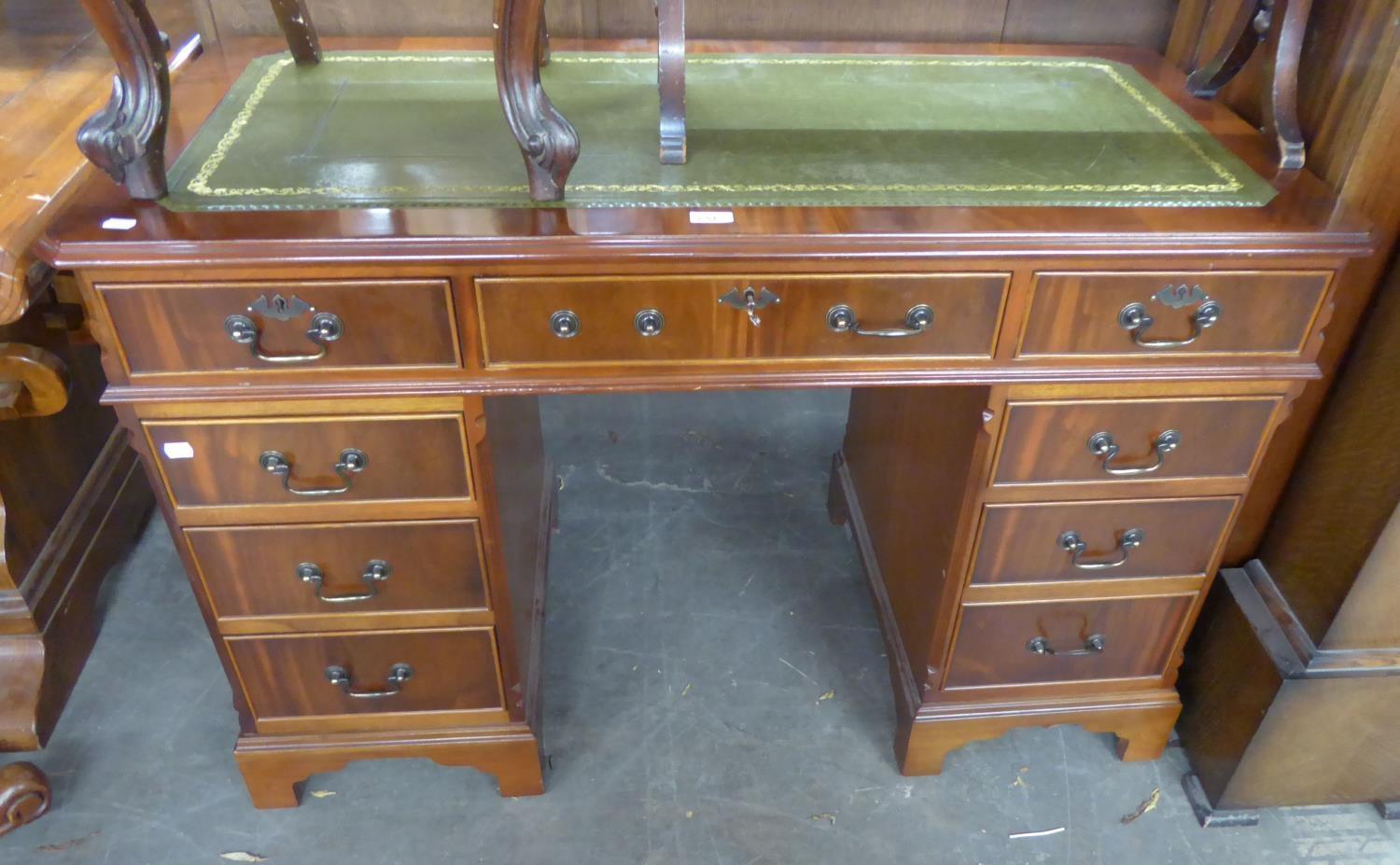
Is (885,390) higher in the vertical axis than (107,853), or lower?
higher

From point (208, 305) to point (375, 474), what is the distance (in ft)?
0.95

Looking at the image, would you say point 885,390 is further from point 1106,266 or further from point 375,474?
point 375,474

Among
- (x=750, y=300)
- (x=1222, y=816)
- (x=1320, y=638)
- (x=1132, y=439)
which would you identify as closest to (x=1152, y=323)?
(x=1132, y=439)

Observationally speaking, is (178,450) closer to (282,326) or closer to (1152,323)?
(282,326)

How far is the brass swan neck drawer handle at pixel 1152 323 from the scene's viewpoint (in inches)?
46.1

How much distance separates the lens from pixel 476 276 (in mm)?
1085

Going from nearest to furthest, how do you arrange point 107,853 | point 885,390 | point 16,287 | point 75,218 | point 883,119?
point 75,218
point 16,287
point 883,119
point 107,853
point 885,390

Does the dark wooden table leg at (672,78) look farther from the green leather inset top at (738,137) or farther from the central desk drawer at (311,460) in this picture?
the central desk drawer at (311,460)

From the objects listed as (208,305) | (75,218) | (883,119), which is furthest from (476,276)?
(883,119)

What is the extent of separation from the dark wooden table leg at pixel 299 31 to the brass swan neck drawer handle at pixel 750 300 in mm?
774

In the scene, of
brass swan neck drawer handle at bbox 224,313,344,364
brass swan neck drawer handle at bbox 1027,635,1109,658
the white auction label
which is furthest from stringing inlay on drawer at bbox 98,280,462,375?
brass swan neck drawer handle at bbox 1027,635,1109,658

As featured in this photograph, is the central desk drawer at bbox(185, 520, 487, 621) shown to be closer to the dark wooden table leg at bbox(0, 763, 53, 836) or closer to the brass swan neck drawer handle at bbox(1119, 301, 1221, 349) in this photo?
the dark wooden table leg at bbox(0, 763, 53, 836)

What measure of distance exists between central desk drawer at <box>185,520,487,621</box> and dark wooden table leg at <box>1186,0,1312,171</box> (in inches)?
46.0

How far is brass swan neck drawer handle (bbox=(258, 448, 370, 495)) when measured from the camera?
1217 millimetres
